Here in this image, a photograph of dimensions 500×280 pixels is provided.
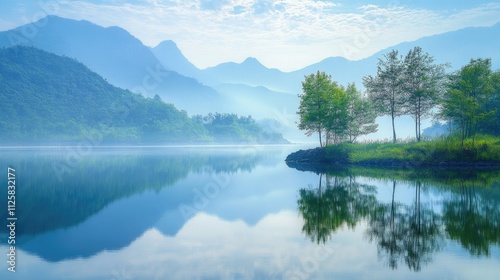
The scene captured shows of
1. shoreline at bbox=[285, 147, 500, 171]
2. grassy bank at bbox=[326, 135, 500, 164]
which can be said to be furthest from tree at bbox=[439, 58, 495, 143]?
shoreline at bbox=[285, 147, 500, 171]

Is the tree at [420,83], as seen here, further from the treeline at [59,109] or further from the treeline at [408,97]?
the treeline at [59,109]

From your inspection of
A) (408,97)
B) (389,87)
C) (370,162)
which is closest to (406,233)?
(370,162)

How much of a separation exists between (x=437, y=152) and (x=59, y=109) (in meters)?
169

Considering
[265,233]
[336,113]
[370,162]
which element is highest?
[336,113]

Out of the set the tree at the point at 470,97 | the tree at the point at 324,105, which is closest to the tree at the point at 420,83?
the tree at the point at 470,97

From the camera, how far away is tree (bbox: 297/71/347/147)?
6047cm

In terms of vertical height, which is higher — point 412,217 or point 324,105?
point 324,105

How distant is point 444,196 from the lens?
23.5 m

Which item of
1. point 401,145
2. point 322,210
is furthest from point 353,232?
point 401,145

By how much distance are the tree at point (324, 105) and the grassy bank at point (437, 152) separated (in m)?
7.20

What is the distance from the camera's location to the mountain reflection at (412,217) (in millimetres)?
13245

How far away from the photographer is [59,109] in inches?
6880

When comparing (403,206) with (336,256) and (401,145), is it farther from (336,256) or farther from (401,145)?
(401,145)

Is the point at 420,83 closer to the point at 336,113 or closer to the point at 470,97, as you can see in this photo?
the point at 470,97
